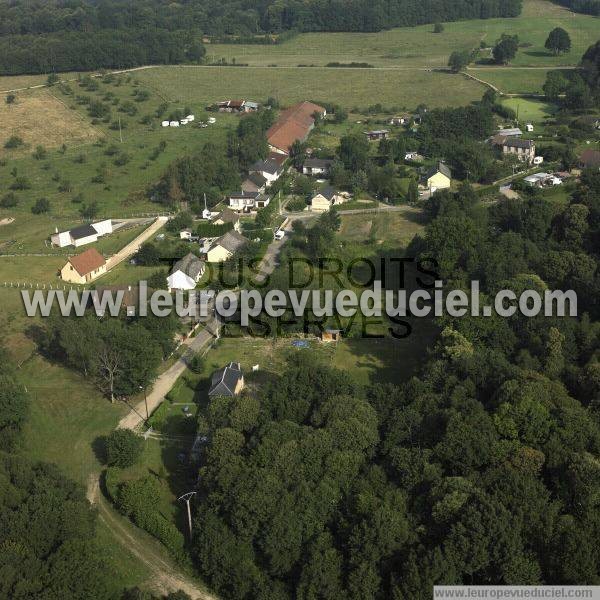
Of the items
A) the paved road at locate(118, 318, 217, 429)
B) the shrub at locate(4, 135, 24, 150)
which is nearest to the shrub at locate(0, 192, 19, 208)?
the shrub at locate(4, 135, 24, 150)

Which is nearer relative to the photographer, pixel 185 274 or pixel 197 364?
pixel 197 364

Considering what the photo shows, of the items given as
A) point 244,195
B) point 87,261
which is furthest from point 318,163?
point 87,261

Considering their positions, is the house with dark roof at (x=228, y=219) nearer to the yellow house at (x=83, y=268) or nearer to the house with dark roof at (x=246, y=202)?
the house with dark roof at (x=246, y=202)

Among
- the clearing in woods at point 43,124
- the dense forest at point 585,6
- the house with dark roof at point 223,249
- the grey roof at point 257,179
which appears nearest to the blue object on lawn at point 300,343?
the house with dark roof at point 223,249

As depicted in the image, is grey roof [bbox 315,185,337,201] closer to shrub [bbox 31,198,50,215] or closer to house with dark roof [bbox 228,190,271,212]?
house with dark roof [bbox 228,190,271,212]

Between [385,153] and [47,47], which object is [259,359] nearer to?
[385,153]

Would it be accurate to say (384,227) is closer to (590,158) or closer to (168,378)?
(590,158)
